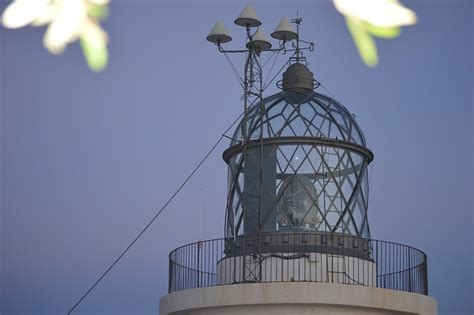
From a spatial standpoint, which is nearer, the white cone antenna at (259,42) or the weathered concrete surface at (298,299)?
the weathered concrete surface at (298,299)

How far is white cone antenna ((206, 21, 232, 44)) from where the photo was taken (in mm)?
31875

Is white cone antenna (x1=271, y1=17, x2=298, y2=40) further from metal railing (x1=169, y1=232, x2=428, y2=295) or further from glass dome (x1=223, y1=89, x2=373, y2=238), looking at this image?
metal railing (x1=169, y1=232, x2=428, y2=295)

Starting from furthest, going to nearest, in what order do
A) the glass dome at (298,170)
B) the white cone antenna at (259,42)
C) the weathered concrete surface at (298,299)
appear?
the white cone antenna at (259,42), the glass dome at (298,170), the weathered concrete surface at (298,299)

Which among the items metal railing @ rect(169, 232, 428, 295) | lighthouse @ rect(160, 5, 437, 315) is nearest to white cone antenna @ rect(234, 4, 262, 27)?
lighthouse @ rect(160, 5, 437, 315)

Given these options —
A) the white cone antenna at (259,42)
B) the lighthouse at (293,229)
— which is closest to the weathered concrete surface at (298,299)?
the lighthouse at (293,229)

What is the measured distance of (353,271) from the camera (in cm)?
3084

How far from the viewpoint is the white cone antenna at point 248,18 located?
3136cm

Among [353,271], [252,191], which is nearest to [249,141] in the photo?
[252,191]

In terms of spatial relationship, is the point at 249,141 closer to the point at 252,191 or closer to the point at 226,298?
the point at 252,191

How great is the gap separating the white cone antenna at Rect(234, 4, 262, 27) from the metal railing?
→ 15.4ft

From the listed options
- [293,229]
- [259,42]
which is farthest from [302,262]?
[259,42]

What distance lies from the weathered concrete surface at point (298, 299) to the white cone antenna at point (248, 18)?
5830mm

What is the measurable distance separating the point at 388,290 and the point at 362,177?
10.3ft

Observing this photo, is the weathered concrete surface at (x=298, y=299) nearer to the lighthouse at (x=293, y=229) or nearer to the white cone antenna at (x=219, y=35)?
the lighthouse at (x=293, y=229)
